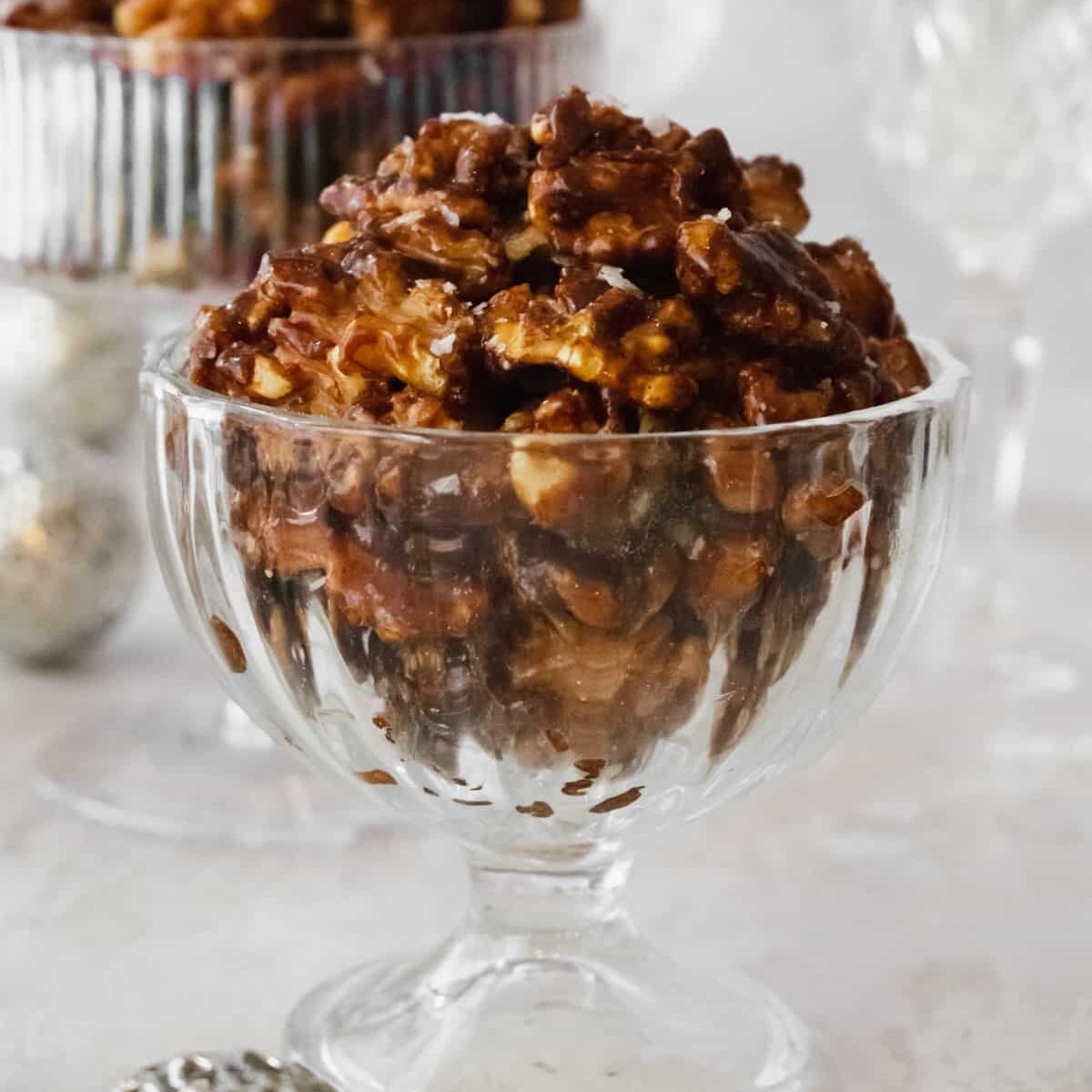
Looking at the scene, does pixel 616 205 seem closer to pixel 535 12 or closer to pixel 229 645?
pixel 229 645

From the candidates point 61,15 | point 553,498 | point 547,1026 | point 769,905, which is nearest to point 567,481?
point 553,498

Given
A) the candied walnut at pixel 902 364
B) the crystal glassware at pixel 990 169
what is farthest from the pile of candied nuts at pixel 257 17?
the candied walnut at pixel 902 364

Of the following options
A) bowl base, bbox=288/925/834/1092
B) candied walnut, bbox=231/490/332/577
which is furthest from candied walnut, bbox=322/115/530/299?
bowl base, bbox=288/925/834/1092

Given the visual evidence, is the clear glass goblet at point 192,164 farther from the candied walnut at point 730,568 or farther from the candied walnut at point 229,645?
the candied walnut at point 730,568

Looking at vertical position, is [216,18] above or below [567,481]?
above

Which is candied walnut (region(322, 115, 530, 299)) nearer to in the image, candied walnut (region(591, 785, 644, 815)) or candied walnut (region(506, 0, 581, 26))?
candied walnut (region(591, 785, 644, 815))

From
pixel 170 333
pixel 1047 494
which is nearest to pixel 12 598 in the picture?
pixel 170 333

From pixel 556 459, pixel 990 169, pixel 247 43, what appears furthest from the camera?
pixel 990 169
